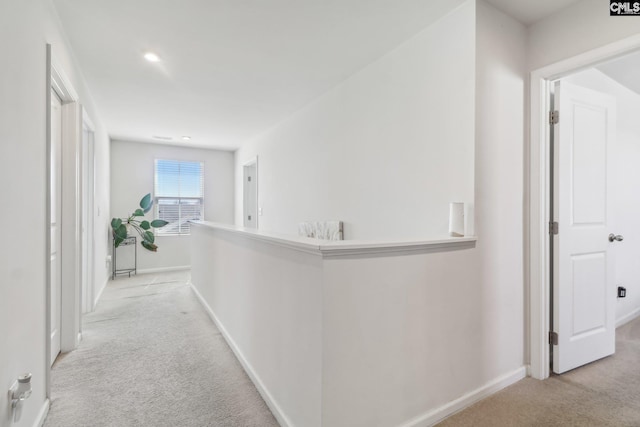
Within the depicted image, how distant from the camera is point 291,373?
1562 millimetres

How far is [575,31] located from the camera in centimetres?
195

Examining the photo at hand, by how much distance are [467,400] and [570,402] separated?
0.65 metres

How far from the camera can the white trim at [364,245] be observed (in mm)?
1310

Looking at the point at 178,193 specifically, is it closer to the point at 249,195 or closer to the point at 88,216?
the point at 249,195

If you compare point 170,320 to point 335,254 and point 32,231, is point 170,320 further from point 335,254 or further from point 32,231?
point 335,254

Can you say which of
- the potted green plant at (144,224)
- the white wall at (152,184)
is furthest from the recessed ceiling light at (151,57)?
the white wall at (152,184)

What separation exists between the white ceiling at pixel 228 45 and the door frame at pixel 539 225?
88 cm

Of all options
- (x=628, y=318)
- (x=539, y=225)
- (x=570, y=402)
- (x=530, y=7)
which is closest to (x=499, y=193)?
(x=539, y=225)

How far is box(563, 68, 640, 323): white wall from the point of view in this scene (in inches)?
120

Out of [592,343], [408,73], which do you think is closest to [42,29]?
[408,73]

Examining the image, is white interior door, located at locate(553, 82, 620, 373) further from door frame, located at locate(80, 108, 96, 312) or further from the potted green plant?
the potted green plant

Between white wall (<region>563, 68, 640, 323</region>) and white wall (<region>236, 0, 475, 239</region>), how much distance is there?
2058 millimetres

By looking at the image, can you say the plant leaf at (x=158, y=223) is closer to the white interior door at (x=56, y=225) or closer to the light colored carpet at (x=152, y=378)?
the light colored carpet at (x=152, y=378)

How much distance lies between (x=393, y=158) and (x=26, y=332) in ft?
8.09
